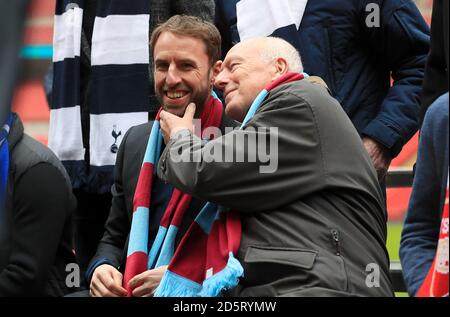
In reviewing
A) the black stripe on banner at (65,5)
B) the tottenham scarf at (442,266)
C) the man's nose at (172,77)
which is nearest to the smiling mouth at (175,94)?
the man's nose at (172,77)

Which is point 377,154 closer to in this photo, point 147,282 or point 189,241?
point 189,241

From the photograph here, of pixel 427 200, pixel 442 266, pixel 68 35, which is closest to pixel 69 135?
pixel 68 35

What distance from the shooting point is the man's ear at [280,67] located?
10.8 ft

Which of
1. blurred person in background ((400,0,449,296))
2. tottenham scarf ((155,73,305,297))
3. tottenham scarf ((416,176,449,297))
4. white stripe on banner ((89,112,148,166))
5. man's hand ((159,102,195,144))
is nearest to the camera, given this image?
tottenham scarf ((416,176,449,297))

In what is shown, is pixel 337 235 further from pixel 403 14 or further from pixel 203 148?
pixel 403 14

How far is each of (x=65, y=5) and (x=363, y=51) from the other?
147cm

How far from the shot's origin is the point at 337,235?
9.35 feet

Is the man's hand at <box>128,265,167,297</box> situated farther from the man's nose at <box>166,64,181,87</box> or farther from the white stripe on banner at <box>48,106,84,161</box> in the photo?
the white stripe on banner at <box>48,106,84,161</box>

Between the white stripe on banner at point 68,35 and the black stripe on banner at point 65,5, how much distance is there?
0.07ft

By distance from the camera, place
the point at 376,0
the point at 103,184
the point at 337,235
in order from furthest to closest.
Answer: the point at 103,184, the point at 376,0, the point at 337,235

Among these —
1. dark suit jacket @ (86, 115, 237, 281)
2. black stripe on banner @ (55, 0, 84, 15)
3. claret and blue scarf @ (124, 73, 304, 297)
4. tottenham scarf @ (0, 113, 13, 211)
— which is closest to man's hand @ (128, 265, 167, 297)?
claret and blue scarf @ (124, 73, 304, 297)

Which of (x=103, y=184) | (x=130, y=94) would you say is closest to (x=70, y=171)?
(x=103, y=184)

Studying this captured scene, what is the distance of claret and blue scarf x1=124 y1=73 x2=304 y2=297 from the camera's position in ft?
9.52

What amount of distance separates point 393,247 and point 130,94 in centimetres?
297
